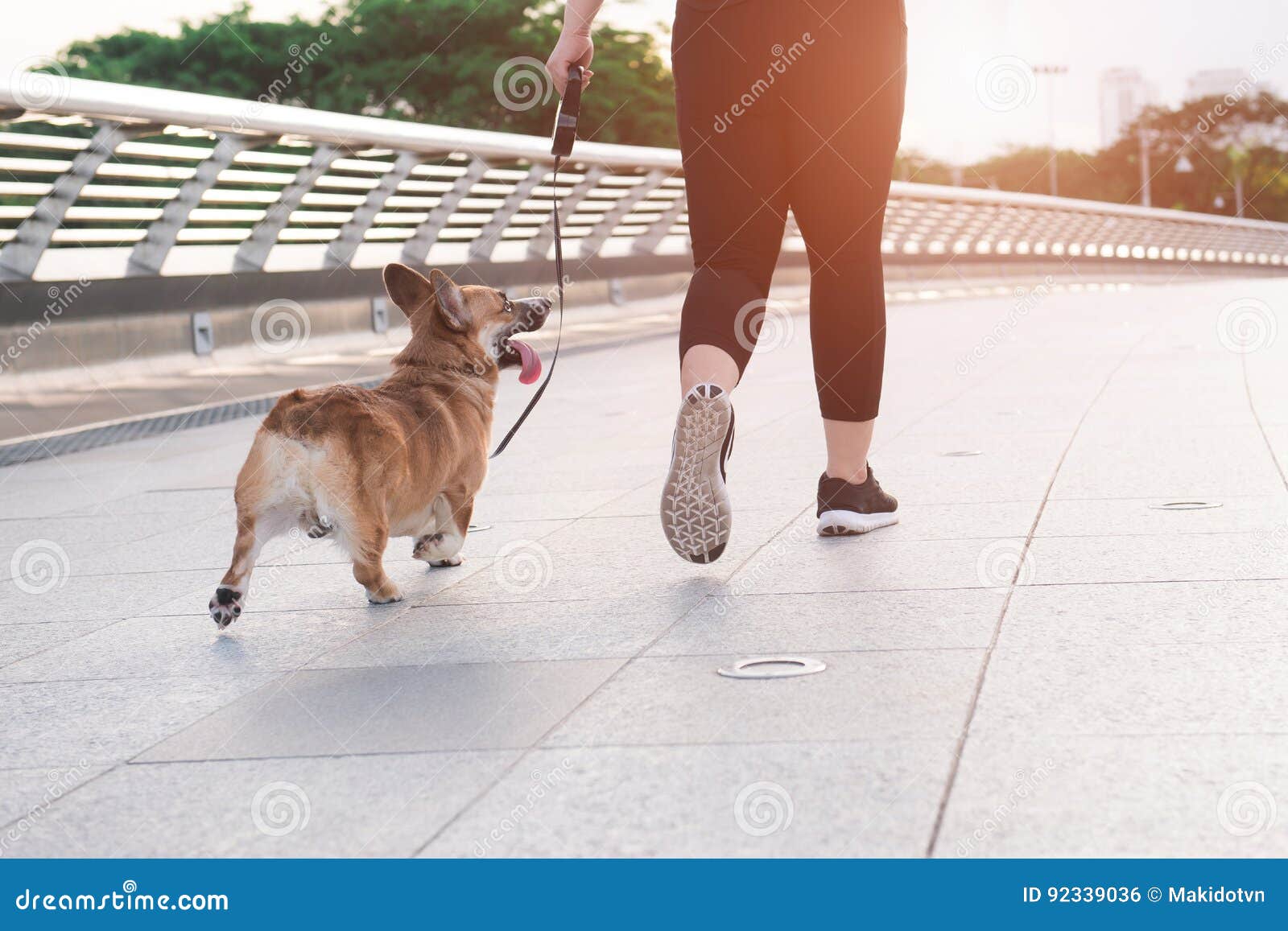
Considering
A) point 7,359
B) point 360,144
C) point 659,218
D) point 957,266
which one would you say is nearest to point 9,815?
point 7,359

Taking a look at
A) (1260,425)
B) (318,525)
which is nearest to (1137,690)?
(318,525)

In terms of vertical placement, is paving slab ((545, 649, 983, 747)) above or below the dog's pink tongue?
below

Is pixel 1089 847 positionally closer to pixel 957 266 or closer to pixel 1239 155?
pixel 957 266

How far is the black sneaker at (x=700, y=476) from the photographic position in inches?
163

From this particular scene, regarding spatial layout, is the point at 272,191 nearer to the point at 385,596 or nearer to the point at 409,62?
the point at 385,596

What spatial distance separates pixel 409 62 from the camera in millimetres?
47469

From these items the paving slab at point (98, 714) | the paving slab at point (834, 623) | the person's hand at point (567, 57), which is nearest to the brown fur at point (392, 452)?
the paving slab at point (98, 714)

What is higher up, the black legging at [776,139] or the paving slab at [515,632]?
the black legging at [776,139]

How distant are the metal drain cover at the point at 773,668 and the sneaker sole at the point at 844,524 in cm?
144

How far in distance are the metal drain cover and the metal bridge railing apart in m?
6.59

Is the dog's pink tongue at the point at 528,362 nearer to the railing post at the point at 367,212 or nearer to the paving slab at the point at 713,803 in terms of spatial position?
the paving slab at the point at 713,803

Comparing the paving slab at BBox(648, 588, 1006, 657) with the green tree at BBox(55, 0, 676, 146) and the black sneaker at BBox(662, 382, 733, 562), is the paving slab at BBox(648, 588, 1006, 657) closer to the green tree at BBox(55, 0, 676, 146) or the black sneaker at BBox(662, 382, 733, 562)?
the black sneaker at BBox(662, 382, 733, 562)

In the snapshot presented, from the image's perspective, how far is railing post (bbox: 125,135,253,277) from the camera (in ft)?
35.8

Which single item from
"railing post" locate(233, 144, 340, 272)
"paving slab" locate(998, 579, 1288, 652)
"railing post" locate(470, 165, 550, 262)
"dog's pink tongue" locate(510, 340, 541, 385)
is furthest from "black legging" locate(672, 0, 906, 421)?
"railing post" locate(470, 165, 550, 262)
